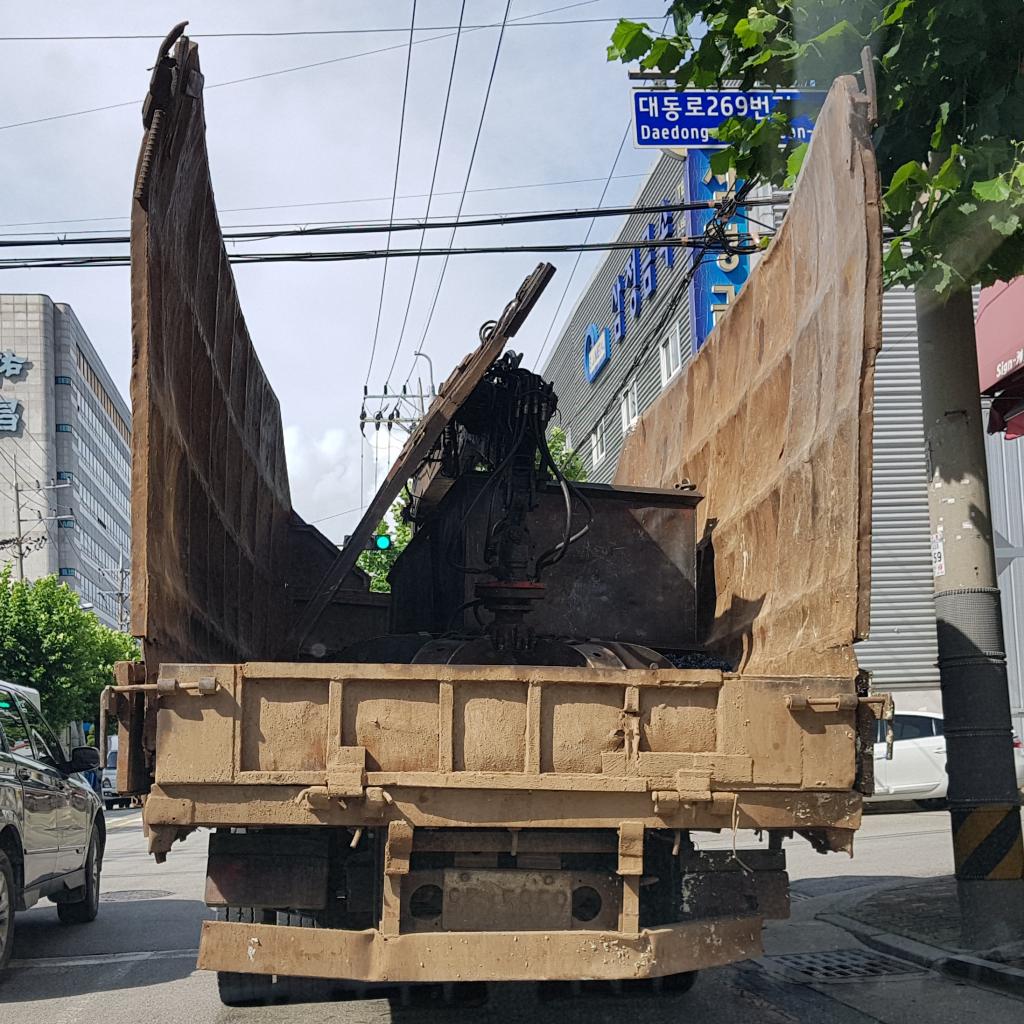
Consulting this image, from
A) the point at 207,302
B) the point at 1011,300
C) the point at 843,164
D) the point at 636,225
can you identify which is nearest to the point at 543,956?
the point at 843,164

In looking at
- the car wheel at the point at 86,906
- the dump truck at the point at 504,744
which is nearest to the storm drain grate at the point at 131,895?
the car wheel at the point at 86,906

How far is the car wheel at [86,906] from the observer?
33.9 feet

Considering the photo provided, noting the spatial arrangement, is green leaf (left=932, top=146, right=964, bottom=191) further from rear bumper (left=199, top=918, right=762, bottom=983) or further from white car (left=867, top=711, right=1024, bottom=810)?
white car (left=867, top=711, right=1024, bottom=810)

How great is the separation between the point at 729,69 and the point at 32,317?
92.4 metres

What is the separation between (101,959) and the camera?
868 cm

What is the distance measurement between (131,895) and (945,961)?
26.9 ft

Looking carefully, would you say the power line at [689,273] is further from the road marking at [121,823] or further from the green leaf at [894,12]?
the road marking at [121,823]

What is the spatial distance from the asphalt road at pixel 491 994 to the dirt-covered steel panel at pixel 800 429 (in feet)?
3.98

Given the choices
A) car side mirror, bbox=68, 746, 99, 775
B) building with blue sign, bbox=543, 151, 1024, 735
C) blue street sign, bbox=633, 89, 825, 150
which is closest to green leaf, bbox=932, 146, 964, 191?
car side mirror, bbox=68, 746, 99, 775

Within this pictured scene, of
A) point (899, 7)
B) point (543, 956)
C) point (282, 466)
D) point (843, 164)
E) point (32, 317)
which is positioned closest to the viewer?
point (543, 956)

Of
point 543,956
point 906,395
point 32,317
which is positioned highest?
point 32,317

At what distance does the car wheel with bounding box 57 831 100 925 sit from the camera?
33.9ft

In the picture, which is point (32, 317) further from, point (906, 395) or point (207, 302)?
point (207, 302)

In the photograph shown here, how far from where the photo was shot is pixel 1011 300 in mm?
11297
